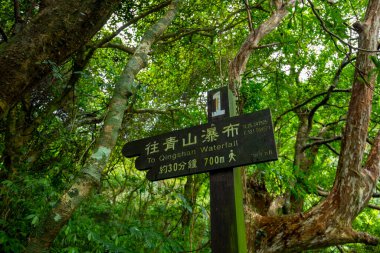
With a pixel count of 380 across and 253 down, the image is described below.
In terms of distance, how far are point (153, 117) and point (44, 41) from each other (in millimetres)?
4317

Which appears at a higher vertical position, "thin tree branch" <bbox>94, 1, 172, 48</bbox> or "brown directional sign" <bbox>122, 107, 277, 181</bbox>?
"thin tree branch" <bbox>94, 1, 172, 48</bbox>

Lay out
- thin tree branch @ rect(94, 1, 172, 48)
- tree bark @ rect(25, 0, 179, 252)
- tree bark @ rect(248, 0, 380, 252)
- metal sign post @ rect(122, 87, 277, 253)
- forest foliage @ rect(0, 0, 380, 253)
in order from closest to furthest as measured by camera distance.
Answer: tree bark @ rect(25, 0, 179, 252), metal sign post @ rect(122, 87, 277, 253), tree bark @ rect(248, 0, 380, 252), forest foliage @ rect(0, 0, 380, 253), thin tree branch @ rect(94, 1, 172, 48)

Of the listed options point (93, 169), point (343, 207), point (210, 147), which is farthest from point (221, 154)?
point (343, 207)

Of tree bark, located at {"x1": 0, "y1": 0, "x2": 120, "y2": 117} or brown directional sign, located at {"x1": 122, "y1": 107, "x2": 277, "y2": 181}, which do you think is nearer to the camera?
tree bark, located at {"x1": 0, "y1": 0, "x2": 120, "y2": 117}

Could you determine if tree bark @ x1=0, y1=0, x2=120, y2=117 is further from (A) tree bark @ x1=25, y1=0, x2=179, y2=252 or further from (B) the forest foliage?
(A) tree bark @ x1=25, y1=0, x2=179, y2=252

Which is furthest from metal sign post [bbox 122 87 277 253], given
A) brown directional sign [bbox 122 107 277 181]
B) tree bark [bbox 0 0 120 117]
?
tree bark [bbox 0 0 120 117]

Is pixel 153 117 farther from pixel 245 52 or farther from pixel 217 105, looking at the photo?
pixel 217 105

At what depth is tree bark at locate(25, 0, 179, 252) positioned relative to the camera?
1967 millimetres

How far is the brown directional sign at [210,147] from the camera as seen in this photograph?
7.04ft

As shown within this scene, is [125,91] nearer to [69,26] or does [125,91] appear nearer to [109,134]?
[109,134]

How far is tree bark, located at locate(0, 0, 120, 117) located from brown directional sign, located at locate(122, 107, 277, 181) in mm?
1086

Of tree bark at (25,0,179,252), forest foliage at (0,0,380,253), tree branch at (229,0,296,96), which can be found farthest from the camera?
tree branch at (229,0,296,96)

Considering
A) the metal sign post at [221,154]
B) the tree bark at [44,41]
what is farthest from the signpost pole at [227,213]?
the tree bark at [44,41]

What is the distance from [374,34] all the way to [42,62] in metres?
3.73
